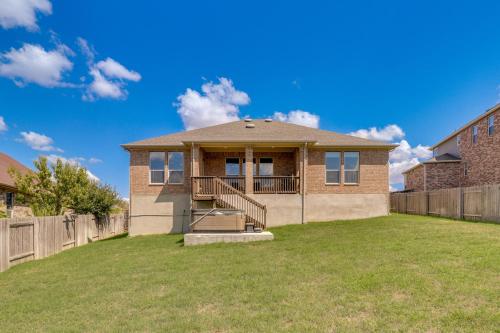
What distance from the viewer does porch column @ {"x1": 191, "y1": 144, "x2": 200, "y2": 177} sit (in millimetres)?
14523

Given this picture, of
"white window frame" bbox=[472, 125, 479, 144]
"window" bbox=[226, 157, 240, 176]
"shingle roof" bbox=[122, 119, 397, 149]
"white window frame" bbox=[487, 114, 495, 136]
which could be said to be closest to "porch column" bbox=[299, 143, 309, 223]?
"shingle roof" bbox=[122, 119, 397, 149]

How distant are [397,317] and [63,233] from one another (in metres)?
14.0

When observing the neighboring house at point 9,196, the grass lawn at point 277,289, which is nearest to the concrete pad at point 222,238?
the grass lawn at point 277,289

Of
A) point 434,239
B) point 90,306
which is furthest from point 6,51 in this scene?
point 434,239

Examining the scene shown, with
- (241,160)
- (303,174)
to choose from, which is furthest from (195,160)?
(303,174)

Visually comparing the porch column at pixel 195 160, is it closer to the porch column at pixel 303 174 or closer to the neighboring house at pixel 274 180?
the neighboring house at pixel 274 180

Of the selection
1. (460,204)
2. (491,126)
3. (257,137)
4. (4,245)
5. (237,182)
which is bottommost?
(4,245)

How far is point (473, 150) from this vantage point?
20.7m

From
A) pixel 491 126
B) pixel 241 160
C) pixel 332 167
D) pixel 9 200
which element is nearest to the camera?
pixel 332 167

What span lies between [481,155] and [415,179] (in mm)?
6152

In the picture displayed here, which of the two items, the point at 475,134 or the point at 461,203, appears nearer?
the point at 461,203

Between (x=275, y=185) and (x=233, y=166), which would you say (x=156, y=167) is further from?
(x=275, y=185)

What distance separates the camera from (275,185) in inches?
602

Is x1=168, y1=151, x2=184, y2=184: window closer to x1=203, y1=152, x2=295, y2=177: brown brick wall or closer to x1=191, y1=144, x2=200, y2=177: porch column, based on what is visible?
x1=191, y1=144, x2=200, y2=177: porch column
